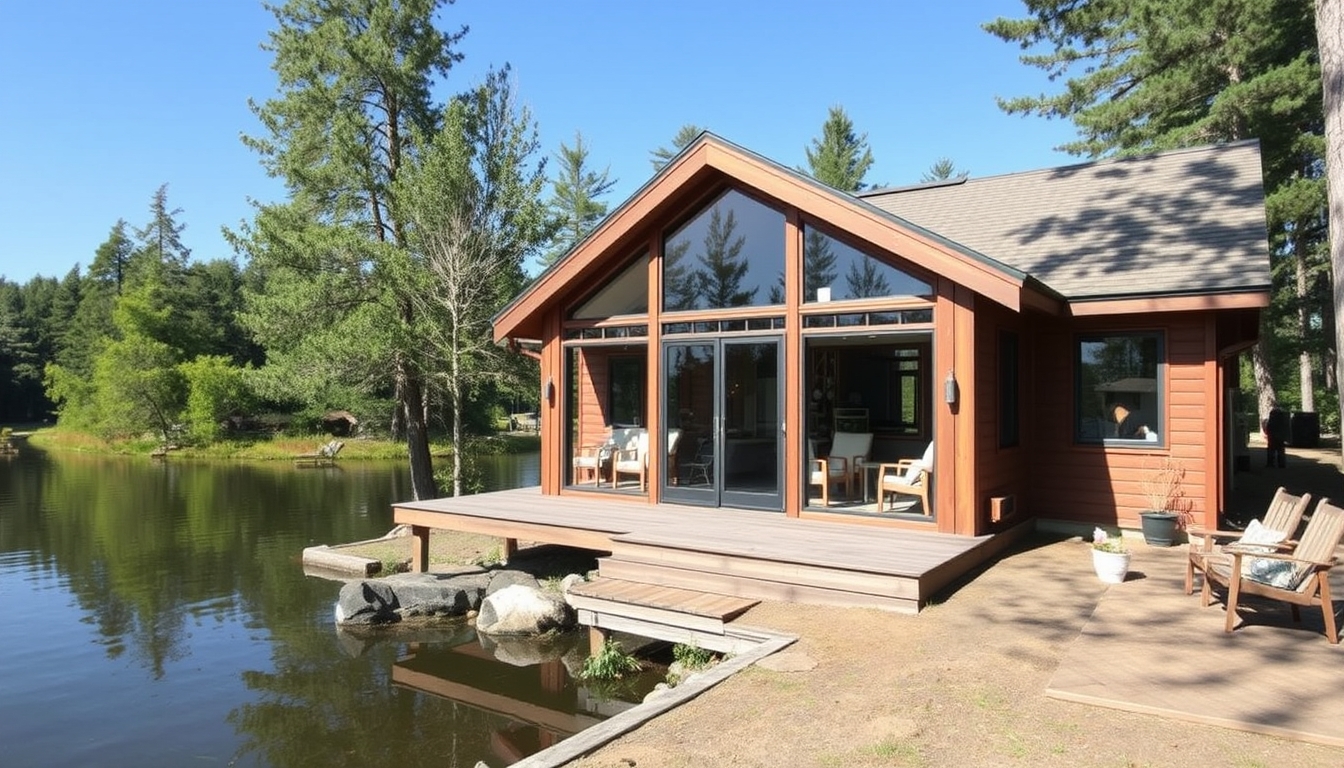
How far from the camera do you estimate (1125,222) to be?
9.51m

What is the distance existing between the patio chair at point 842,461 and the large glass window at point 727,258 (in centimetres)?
182

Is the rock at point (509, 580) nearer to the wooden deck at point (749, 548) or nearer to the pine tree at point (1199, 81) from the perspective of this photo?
the wooden deck at point (749, 548)

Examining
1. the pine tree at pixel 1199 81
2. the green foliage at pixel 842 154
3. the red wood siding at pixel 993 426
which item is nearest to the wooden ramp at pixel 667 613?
the red wood siding at pixel 993 426

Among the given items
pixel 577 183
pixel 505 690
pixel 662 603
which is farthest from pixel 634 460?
pixel 577 183

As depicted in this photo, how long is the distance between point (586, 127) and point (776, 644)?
112ft

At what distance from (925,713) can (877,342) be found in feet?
18.7

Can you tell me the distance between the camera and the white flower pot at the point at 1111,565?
6.52 metres

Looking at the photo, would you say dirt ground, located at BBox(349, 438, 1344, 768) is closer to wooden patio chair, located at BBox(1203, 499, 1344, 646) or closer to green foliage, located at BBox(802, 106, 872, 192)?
wooden patio chair, located at BBox(1203, 499, 1344, 646)

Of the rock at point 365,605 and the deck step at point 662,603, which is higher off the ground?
the deck step at point 662,603

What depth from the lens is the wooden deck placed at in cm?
615

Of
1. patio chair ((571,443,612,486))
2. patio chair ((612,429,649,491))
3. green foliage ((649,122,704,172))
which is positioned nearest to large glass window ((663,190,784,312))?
patio chair ((612,429,649,491))

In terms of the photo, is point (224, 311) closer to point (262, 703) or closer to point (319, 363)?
point (319, 363)

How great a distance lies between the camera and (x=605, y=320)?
9.99 metres

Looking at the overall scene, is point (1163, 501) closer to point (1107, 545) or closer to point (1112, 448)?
point (1112, 448)
